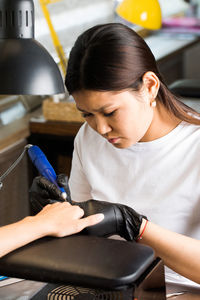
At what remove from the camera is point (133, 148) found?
1438 mm

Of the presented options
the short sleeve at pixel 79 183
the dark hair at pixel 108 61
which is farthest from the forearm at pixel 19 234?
the short sleeve at pixel 79 183

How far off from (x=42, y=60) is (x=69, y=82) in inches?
3.2

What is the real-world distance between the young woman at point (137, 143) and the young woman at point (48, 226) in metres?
0.12

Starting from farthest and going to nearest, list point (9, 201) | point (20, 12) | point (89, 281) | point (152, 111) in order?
point (9, 201)
point (152, 111)
point (20, 12)
point (89, 281)

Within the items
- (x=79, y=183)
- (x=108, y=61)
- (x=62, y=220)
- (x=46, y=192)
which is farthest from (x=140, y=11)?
(x=62, y=220)

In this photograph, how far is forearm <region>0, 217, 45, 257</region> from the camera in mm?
898

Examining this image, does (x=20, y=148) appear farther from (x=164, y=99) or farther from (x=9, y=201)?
(x=164, y=99)

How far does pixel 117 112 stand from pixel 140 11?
3.60ft

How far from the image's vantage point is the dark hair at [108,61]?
1213mm

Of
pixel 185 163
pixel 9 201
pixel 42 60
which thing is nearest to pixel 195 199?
pixel 185 163

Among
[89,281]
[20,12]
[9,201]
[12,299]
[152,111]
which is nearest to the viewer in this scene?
[89,281]

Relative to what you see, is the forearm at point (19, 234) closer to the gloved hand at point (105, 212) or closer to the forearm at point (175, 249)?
the gloved hand at point (105, 212)

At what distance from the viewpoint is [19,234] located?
0.94m

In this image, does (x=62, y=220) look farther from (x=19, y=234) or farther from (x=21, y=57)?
(x=21, y=57)
